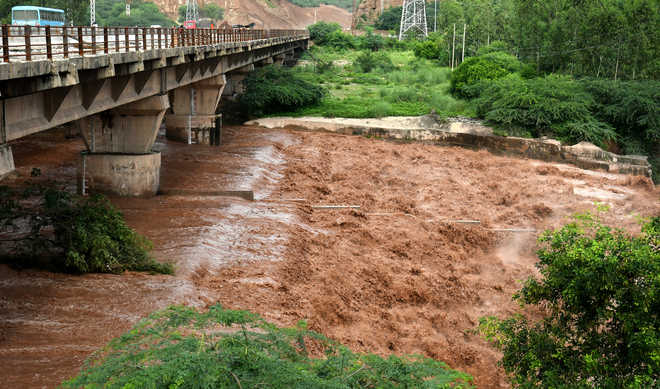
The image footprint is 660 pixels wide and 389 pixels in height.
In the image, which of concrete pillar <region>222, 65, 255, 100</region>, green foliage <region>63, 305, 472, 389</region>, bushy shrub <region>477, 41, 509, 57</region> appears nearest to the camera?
green foliage <region>63, 305, 472, 389</region>

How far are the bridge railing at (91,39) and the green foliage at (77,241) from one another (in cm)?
342

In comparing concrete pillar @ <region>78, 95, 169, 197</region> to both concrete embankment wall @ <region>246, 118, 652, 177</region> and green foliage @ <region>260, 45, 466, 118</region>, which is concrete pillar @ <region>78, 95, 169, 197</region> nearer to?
concrete embankment wall @ <region>246, 118, 652, 177</region>

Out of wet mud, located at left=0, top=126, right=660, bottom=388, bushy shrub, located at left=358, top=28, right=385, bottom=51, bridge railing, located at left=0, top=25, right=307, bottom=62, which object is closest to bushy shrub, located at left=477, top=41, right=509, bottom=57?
bridge railing, located at left=0, top=25, right=307, bottom=62

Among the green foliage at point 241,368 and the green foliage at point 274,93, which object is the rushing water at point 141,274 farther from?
the green foliage at point 274,93

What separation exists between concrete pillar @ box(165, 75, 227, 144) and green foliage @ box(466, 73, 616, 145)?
1754 cm

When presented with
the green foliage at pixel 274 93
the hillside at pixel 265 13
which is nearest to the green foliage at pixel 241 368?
the green foliage at pixel 274 93

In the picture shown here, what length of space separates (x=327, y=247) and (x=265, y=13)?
133 metres

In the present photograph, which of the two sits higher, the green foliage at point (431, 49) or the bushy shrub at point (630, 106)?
the green foliage at point (431, 49)

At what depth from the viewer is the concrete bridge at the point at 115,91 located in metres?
14.2

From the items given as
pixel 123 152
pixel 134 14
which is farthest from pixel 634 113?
pixel 134 14

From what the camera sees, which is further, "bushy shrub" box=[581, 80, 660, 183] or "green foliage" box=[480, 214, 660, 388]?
"bushy shrub" box=[581, 80, 660, 183]

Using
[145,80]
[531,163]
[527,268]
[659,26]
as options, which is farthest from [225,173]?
[659,26]

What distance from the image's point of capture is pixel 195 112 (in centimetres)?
3781

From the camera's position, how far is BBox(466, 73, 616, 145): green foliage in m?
41.5
